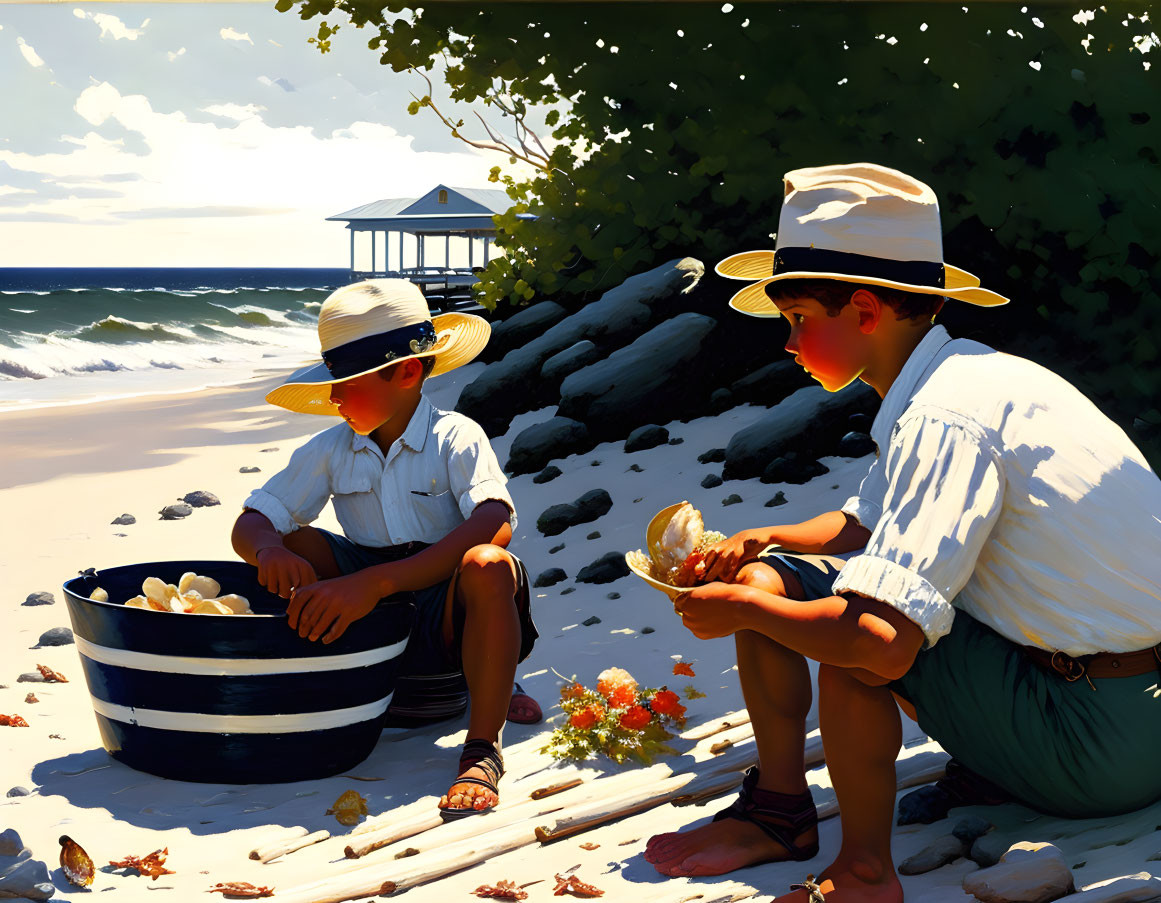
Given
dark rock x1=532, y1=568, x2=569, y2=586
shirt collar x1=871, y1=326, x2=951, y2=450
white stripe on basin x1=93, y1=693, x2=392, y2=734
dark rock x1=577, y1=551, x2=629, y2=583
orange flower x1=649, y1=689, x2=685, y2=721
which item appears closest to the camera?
shirt collar x1=871, y1=326, x2=951, y2=450

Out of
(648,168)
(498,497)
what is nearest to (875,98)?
(648,168)

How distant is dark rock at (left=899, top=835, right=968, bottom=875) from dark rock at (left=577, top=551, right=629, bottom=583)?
2720mm

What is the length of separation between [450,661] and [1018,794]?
187cm

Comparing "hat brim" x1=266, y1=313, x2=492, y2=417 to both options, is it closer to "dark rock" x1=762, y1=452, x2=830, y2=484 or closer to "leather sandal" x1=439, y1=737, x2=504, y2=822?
"leather sandal" x1=439, y1=737, x2=504, y2=822

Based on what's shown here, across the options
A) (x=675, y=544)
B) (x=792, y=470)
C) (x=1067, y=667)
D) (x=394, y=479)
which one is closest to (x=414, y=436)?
(x=394, y=479)

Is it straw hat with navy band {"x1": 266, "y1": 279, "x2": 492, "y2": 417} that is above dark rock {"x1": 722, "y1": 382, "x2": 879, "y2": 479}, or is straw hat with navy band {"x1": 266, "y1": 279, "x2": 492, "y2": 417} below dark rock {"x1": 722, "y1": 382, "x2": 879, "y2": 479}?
above

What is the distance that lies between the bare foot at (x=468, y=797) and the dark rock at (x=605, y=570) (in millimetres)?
2075

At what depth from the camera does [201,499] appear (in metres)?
7.71

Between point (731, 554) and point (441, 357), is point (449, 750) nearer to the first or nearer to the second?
point (441, 357)

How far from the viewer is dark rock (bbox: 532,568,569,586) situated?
5402mm

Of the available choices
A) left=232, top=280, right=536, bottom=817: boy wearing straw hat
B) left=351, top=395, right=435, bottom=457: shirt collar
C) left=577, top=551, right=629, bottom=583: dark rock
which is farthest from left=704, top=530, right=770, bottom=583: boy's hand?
left=577, top=551, right=629, bottom=583: dark rock

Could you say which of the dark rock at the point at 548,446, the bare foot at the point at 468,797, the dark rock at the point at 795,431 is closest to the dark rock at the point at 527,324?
the dark rock at the point at 548,446

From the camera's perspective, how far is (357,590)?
128 inches

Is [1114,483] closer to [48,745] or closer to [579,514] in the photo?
[48,745]
